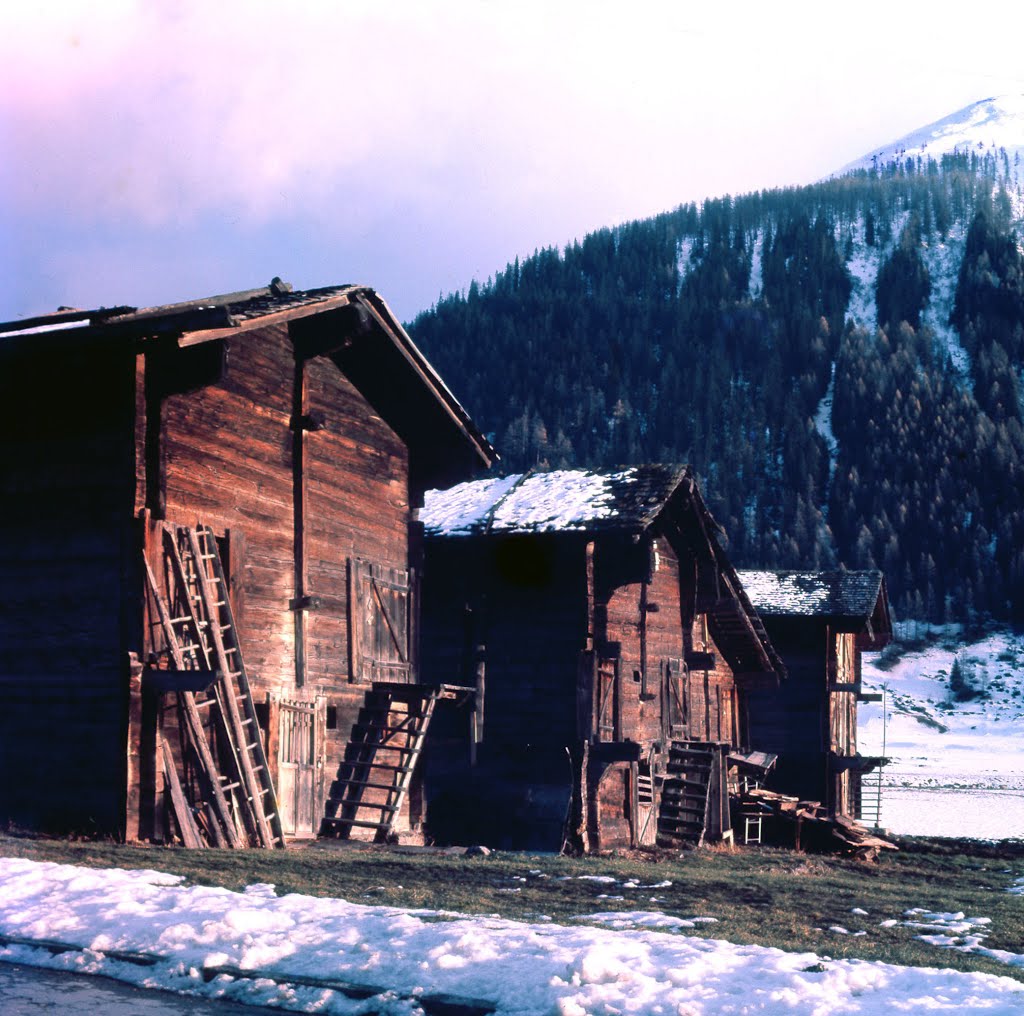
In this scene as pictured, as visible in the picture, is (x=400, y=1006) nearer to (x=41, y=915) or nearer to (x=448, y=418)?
(x=41, y=915)

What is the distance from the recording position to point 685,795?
107ft

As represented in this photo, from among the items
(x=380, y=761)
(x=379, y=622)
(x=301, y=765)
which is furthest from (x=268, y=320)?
(x=380, y=761)

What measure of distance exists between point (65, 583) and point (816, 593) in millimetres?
30186

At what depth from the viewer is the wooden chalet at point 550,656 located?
2806cm

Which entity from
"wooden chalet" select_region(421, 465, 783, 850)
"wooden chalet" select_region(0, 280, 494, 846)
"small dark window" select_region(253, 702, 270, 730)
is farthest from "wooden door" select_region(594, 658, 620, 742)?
"small dark window" select_region(253, 702, 270, 730)

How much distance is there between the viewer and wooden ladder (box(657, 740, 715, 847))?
104ft

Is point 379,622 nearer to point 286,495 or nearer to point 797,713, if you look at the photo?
point 286,495

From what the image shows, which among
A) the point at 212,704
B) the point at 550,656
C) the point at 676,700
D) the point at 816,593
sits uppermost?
the point at 816,593

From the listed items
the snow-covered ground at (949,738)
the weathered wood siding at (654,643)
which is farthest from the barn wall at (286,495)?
the snow-covered ground at (949,738)

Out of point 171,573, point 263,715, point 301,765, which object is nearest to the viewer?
point 171,573

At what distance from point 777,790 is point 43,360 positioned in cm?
3061

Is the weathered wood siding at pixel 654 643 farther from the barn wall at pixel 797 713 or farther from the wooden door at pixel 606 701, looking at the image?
the barn wall at pixel 797 713

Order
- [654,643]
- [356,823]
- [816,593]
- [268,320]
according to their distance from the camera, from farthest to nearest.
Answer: [816,593], [654,643], [356,823], [268,320]

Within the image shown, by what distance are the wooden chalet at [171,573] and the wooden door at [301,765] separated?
35mm
